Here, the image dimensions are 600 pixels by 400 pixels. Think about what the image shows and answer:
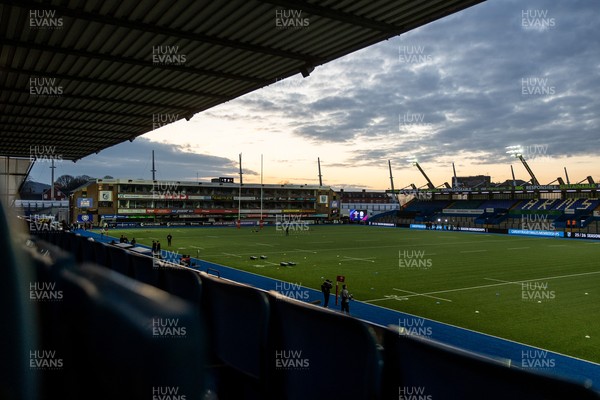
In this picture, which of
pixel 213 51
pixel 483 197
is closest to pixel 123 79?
pixel 213 51

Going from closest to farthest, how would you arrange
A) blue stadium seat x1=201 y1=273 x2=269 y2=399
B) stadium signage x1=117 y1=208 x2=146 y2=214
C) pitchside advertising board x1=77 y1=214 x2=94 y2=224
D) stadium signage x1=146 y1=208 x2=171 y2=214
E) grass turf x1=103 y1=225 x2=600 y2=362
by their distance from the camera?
blue stadium seat x1=201 y1=273 x2=269 y2=399 → grass turf x1=103 y1=225 x2=600 y2=362 → pitchside advertising board x1=77 y1=214 x2=94 y2=224 → stadium signage x1=117 y1=208 x2=146 y2=214 → stadium signage x1=146 y1=208 x2=171 y2=214

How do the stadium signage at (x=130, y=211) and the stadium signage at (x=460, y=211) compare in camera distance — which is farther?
the stadium signage at (x=460, y=211)

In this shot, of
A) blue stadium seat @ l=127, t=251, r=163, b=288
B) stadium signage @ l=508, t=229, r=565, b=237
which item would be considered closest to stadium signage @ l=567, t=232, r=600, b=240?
stadium signage @ l=508, t=229, r=565, b=237

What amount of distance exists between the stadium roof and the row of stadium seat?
7.48 meters

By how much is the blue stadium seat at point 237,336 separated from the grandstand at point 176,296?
0.01 m

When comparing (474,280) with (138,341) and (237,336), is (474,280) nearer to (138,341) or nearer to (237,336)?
(237,336)

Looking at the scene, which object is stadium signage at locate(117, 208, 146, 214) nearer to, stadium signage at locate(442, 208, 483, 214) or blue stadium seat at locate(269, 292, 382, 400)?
stadium signage at locate(442, 208, 483, 214)

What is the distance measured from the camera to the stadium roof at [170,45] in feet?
31.0

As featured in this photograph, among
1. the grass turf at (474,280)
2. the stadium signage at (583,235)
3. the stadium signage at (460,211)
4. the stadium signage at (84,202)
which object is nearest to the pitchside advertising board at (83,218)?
the stadium signage at (84,202)

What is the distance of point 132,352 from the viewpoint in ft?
3.34

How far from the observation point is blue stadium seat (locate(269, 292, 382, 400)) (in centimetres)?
→ 230

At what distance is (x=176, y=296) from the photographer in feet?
9.84

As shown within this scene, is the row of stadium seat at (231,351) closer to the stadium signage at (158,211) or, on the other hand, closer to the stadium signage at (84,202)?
the stadium signage at (84,202)

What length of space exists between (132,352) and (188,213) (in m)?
95.8
